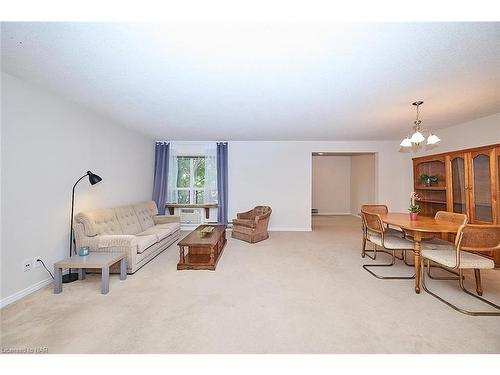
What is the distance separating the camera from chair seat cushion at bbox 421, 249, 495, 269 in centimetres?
207

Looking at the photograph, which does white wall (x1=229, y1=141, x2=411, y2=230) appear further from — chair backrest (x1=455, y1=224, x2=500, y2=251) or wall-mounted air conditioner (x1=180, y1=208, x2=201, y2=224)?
chair backrest (x1=455, y1=224, x2=500, y2=251)

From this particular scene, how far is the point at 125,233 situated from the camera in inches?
138

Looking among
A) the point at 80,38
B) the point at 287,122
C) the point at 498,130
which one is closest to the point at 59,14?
the point at 80,38

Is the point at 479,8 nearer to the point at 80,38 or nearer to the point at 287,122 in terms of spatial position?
the point at 80,38

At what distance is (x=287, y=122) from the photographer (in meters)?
3.86

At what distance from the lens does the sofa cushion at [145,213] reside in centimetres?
413

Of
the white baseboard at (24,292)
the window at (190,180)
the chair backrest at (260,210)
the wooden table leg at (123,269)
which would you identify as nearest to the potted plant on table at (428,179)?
the chair backrest at (260,210)

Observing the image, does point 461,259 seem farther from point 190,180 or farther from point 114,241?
point 190,180

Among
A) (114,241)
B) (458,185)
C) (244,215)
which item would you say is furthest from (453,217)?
(114,241)

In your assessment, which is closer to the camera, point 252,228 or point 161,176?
point 252,228

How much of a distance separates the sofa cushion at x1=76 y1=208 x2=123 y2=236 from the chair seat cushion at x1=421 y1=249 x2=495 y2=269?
422cm

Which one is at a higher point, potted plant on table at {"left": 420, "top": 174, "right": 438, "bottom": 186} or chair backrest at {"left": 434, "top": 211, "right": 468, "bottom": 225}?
potted plant on table at {"left": 420, "top": 174, "right": 438, "bottom": 186}

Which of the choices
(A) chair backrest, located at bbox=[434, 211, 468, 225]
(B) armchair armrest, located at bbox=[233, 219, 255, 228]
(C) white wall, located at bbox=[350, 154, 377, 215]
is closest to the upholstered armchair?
(B) armchair armrest, located at bbox=[233, 219, 255, 228]

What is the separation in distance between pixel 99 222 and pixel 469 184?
594 centimetres
